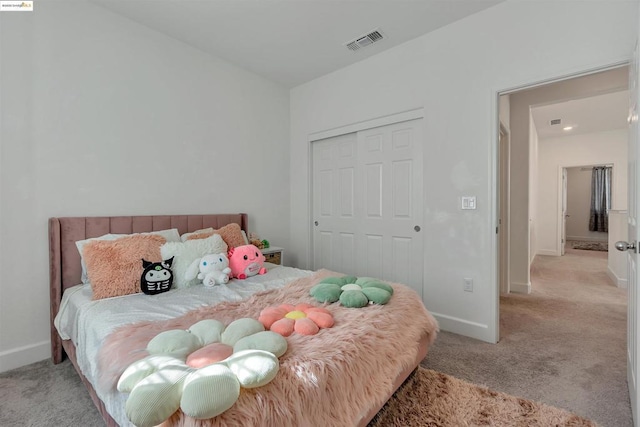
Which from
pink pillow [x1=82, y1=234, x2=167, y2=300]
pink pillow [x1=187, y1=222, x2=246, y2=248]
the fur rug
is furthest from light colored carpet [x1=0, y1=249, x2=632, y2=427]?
pink pillow [x1=187, y1=222, x2=246, y2=248]

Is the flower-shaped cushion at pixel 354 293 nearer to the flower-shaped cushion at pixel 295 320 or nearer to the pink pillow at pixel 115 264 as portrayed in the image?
the flower-shaped cushion at pixel 295 320

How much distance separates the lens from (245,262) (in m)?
2.31

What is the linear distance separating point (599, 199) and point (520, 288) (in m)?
6.98

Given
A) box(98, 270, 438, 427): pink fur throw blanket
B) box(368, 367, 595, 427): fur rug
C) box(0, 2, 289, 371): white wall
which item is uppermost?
box(0, 2, 289, 371): white wall

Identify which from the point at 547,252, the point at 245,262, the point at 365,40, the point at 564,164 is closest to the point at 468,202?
the point at 365,40

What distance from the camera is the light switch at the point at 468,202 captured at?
2484 mm

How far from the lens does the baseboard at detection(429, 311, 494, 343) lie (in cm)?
244

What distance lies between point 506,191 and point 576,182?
296 inches

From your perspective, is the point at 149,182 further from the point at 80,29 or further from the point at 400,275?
the point at 400,275

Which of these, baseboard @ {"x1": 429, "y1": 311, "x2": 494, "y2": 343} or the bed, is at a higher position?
the bed

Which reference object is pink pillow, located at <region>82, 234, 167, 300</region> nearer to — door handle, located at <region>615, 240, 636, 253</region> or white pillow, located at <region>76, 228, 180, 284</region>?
white pillow, located at <region>76, 228, 180, 284</region>

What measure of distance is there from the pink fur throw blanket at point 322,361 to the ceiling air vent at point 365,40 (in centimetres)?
244

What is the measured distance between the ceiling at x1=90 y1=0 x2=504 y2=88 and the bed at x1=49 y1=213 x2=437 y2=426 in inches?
69.2

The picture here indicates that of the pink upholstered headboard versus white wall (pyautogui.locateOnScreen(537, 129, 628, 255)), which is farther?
white wall (pyautogui.locateOnScreen(537, 129, 628, 255))
